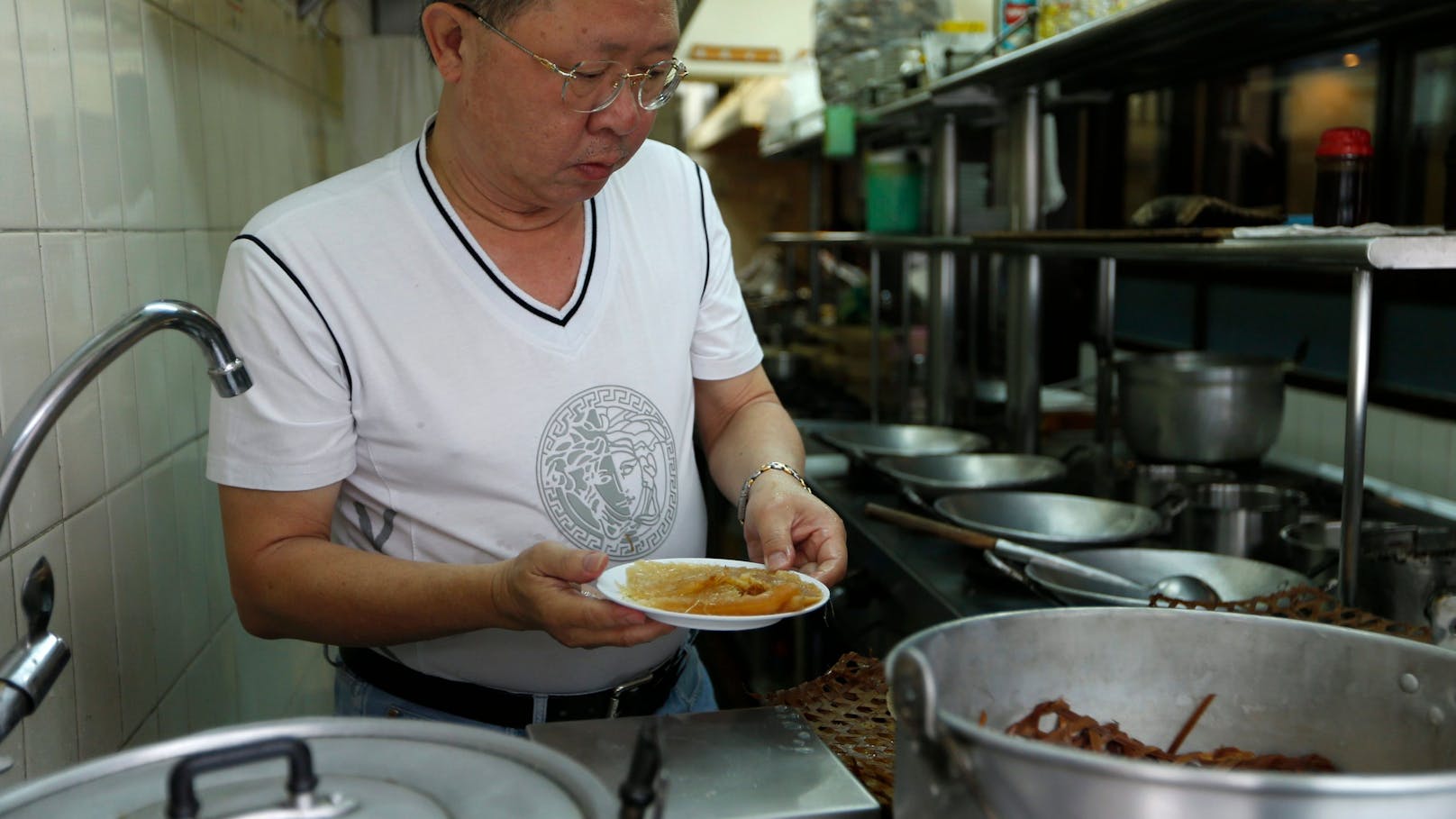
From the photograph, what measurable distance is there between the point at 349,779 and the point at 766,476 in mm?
816

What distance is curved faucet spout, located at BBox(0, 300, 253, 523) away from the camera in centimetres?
83

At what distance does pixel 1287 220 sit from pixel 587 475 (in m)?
1.31

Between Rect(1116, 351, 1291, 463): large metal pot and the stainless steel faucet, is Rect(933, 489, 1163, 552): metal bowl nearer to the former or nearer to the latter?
Rect(1116, 351, 1291, 463): large metal pot

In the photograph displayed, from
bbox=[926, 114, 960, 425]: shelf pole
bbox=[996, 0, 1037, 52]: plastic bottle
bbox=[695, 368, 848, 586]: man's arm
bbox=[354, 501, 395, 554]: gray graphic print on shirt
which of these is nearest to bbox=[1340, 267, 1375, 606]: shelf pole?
bbox=[695, 368, 848, 586]: man's arm

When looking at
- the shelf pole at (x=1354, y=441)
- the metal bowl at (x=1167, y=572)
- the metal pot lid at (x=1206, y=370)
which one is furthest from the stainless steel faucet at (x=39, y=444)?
the metal pot lid at (x=1206, y=370)

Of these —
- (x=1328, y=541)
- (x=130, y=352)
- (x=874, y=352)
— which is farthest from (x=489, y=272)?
(x=874, y=352)

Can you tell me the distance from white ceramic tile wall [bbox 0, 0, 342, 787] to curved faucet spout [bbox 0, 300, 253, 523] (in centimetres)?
48

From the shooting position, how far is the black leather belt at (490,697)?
4.78 ft

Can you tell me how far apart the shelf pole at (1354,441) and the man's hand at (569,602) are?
35.7 inches

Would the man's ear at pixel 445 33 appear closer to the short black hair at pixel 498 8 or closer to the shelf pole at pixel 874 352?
the short black hair at pixel 498 8

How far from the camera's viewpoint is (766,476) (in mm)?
1555

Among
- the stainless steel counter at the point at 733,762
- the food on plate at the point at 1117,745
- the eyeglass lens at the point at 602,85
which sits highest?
the eyeglass lens at the point at 602,85

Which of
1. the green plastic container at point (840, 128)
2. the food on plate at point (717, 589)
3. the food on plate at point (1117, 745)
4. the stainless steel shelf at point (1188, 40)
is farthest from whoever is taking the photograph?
the green plastic container at point (840, 128)

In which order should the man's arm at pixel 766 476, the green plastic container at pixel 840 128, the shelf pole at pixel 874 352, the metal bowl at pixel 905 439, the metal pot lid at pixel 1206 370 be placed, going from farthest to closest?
the green plastic container at pixel 840 128 → the shelf pole at pixel 874 352 → the metal bowl at pixel 905 439 → the metal pot lid at pixel 1206 370 → the man's arm at pixel 766 476
